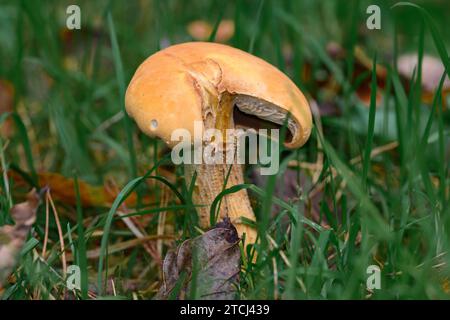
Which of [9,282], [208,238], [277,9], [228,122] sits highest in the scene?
[277,9]

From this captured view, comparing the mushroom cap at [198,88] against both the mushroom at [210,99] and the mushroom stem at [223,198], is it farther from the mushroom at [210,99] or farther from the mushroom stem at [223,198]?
the mushroom stem at [223,198]

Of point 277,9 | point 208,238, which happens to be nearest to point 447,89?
point 277,9

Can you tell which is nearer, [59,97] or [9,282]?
[9,282]

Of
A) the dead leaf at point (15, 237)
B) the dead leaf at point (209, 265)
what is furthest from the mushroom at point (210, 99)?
the dead leaf at point (15, 237)

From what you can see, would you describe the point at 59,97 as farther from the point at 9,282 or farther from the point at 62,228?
the point at 9,282

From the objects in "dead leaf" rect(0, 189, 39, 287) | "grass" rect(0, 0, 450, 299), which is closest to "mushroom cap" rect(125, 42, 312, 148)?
"grass" rect(0, 0, 450, 299)

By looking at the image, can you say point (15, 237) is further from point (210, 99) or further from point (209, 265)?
point (210, 99)

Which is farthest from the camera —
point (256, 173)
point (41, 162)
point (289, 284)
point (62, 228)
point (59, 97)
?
point (59, 97)
